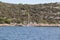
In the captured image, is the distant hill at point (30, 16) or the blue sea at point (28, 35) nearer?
the blue sea at point (28, 35)

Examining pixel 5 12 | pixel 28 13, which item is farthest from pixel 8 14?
pixel 28 13

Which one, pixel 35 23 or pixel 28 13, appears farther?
pixel 28 13

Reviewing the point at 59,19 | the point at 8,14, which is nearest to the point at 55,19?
the point at 59,19

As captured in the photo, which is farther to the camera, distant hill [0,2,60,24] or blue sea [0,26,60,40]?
distant hill [0,2,60,24]

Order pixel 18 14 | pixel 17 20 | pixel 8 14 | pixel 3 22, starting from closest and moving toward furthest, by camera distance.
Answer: pixel 3 22
pixel 17 20
pixel 8 14
pixel 18 14

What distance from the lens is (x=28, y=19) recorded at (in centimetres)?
17188

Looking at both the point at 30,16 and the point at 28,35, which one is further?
the point at 30,16

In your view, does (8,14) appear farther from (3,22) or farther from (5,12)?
(3,22)

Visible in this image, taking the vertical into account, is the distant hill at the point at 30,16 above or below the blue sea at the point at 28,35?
below

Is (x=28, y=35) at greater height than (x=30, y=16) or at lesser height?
greater

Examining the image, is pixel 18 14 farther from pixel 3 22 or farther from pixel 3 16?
pixel 3 22

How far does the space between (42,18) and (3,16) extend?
81.0 feet

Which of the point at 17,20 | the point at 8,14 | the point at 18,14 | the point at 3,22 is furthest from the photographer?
the point at 18,14

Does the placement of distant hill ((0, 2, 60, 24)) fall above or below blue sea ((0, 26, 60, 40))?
below
